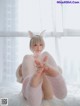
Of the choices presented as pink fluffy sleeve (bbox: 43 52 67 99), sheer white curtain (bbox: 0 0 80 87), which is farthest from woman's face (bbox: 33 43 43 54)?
sheer white curtain (bbox: 0 0 80 87)

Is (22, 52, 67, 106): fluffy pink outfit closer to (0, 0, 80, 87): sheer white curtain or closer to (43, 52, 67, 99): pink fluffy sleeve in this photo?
(43, 52, 67, 99): pink fluffy sleeve

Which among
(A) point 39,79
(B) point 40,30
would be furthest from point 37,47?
(B) point 40,30

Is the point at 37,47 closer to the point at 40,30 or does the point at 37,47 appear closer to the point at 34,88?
the point at 34,88

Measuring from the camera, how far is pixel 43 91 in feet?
2.54

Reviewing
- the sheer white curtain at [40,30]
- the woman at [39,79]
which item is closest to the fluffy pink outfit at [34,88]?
the woman at [39,79]

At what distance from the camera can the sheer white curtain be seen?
1164mm

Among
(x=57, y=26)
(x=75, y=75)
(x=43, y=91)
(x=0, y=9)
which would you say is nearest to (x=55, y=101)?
(x=43, y=91)

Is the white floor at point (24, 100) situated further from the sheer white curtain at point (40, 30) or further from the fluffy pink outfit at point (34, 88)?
the sheer white curtain at point (40, 30)

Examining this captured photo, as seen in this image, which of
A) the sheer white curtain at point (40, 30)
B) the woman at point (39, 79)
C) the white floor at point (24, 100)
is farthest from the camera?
the sheer white curtain at point (40, 30)

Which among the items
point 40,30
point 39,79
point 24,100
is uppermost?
point 40,30

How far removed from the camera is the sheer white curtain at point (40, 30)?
1164 millimetres

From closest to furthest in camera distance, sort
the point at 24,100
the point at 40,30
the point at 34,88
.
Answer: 1. the point at 34,88
2. the point at 24,100
3. the point at 40,30

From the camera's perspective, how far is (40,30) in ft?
3.90

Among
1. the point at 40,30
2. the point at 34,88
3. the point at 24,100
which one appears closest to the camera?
the point at 34,88
